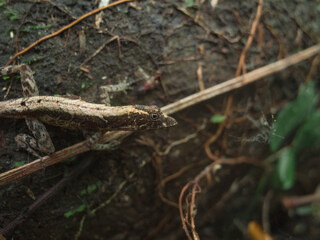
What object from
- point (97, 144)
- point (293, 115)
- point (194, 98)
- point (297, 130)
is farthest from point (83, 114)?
point (297, 130)

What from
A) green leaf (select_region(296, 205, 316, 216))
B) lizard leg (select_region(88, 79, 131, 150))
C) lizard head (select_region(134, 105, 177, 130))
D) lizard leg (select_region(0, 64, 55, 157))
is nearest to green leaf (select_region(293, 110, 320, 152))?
green leaf (select_region(296, 205, 316, 216))

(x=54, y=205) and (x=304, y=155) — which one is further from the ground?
(x=54, y=205)

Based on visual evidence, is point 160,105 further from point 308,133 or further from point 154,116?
point 308,133

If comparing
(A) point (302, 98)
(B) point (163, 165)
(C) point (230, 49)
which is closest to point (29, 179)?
(B) point (163, 165)

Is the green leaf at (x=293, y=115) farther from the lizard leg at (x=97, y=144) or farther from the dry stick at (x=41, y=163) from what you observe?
the dry stick at (x=41, y=163)

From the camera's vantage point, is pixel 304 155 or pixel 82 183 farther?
pixel 304 155

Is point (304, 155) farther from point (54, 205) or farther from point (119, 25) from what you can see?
point (54, 205)

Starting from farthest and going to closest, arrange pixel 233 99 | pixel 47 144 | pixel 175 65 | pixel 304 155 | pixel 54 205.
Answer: pixel 304 155 < pixel 233 99 < pixel 175 65 < pixel 54 205 < pixel 47 144
